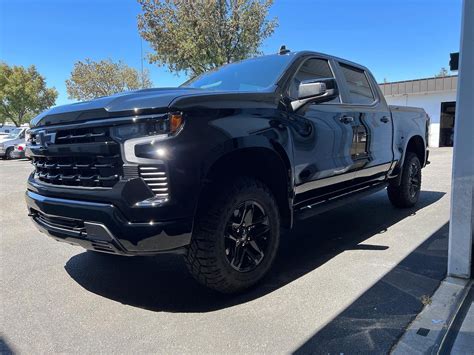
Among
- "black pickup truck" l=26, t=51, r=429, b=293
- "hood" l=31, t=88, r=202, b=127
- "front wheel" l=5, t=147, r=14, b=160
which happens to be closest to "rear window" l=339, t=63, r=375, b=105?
"black pickup truck" l=26, t=51, r=429, b=293

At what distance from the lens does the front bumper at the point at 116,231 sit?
2.57 meters

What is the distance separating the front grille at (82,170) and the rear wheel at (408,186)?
4.49 metres

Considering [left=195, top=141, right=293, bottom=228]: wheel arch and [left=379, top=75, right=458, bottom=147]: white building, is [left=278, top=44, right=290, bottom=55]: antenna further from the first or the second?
[left=379, top=75, right=458, bottom=147]: white building

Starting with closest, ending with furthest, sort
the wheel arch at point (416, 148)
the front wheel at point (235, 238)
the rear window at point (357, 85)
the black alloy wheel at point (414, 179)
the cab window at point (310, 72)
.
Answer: the front wheel at point (235, 238) < the cab window at point (310, 72) < the rear window at point (357, 85) < the wheel arch at point (416, 148) < the black alloy wheel at point (414, 179)

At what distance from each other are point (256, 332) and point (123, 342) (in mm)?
852

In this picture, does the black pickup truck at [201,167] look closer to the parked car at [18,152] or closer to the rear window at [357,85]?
the rear window at [357,85]

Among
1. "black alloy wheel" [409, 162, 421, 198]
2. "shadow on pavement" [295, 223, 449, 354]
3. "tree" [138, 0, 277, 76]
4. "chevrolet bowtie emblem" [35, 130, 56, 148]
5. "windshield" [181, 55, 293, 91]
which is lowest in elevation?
"shadow on pavement" [295, 223, 449, 354]

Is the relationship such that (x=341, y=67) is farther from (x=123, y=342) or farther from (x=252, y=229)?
(x=123, y=342)

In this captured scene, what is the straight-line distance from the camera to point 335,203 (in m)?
4.19

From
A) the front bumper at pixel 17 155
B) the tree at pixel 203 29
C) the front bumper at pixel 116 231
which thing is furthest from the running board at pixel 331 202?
the front bumper at pixel 17 155

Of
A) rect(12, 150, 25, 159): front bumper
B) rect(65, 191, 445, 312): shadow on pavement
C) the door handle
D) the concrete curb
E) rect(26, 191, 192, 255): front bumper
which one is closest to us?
the concrete curb

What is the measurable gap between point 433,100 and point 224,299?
2540 centimetres

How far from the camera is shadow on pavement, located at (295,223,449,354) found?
2494 mm

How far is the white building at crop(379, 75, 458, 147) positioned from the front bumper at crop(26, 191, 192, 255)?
24.8 metres
